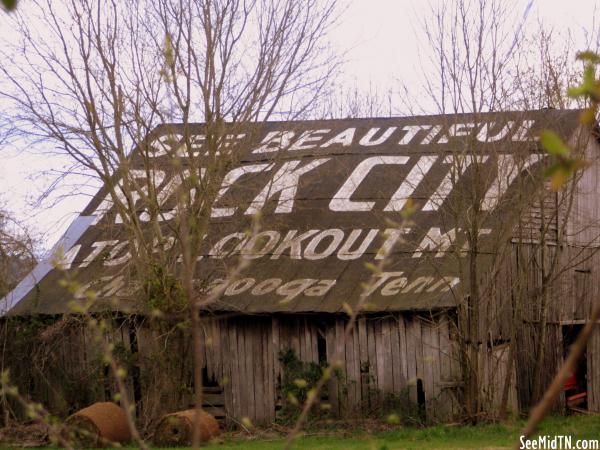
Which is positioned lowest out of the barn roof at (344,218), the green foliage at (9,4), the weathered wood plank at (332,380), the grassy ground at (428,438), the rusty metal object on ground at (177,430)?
the grassy ground at (428,438)

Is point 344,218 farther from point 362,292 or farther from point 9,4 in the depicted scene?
point 9,4

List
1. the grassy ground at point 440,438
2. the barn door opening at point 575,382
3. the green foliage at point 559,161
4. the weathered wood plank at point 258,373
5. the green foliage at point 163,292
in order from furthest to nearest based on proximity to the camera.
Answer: the barn door opening at point 575,382
the weathered wood plank at point 258,373
the green foliage at point 163,292
the grassy ground at point 440,438
the green foliage at point 559,161

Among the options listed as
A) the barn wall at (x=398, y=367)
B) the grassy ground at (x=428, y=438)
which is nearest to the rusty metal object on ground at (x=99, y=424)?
the grassy ground at (x=428, y=438)

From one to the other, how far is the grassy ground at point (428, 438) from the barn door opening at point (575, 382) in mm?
3833

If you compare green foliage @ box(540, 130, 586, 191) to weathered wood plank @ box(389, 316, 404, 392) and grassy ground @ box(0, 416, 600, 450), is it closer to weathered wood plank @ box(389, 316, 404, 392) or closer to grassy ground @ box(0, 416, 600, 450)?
grassy ground @ box(0, 416, 600, 450)

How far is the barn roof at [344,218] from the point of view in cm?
1477

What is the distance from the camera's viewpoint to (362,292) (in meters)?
14.9

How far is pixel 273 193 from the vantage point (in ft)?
58.0

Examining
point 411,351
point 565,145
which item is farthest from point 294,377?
point 565,145

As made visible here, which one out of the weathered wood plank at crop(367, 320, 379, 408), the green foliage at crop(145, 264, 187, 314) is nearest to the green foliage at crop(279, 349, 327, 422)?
the weathered wood plank at crop(367, 320, 379, 408)

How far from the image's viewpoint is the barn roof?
14.8 m

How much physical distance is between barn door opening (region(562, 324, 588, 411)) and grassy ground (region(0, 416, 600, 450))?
151 inches

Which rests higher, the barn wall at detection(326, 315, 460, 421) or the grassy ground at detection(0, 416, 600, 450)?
the barn wall at detection(326, 315, 460, 421)

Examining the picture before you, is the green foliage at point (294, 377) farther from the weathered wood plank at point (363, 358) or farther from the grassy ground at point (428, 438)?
the grassy ground at point (428, 438)
